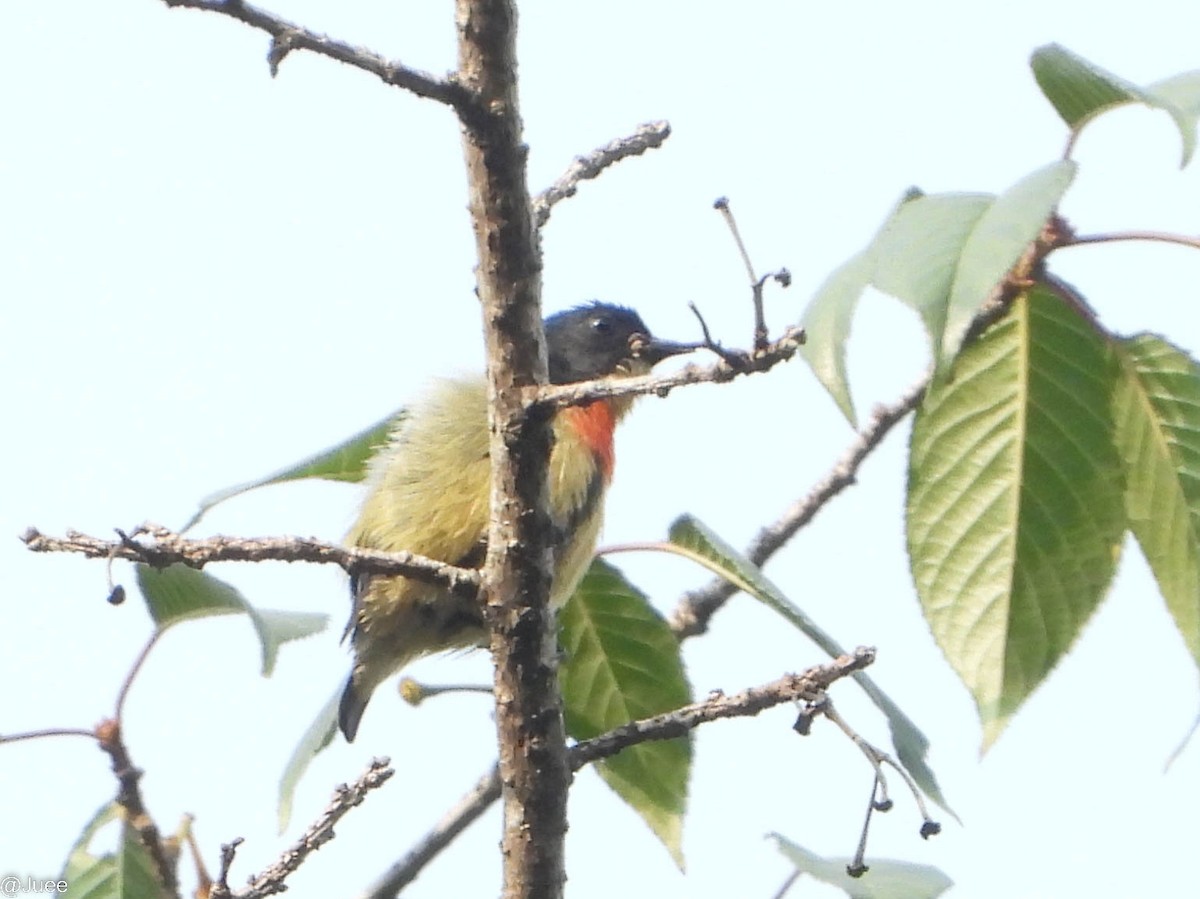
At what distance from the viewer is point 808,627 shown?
2.82 meters

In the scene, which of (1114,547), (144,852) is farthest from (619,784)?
(1114,547)

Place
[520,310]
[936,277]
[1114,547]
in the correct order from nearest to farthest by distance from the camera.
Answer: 1. [936,277]
2. [520,310]
3. [1114,547]

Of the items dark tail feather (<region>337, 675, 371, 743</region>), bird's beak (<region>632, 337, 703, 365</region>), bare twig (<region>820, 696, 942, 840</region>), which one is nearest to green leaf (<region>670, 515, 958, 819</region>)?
bare twig (<region>820, 696, 942, 840</region>)

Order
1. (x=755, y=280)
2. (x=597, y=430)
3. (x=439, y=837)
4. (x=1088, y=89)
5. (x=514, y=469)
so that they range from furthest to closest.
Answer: (x=597, y=430) → (x=439, y=837) → (x=1088, y=89) → (x=514, y=469) → (x=755, y=280)

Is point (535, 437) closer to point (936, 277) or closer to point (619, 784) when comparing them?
point (936, 277)

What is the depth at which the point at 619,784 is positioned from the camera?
3.56m

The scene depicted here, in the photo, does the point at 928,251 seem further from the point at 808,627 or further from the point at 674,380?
the point at 808,627

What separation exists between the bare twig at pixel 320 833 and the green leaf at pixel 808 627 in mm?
743

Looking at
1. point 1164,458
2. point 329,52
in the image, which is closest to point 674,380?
point 329,52

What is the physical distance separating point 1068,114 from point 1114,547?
767mm

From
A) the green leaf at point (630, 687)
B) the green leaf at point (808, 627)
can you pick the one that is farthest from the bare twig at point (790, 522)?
the green leaf at point (808, 627)

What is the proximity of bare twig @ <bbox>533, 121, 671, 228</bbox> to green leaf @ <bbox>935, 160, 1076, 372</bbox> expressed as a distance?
0.79 m

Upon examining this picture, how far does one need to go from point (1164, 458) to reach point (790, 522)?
1067 millimetres

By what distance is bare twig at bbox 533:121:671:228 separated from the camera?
9.59ft
